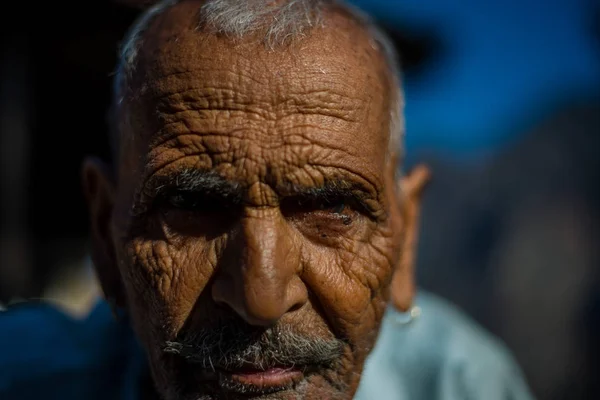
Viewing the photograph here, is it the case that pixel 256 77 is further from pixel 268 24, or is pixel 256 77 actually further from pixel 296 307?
pixel 296 307

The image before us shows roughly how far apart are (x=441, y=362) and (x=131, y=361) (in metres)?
1.47

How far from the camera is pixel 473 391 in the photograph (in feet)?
9.44

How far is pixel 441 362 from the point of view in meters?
3.01

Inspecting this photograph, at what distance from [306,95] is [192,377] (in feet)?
3.02

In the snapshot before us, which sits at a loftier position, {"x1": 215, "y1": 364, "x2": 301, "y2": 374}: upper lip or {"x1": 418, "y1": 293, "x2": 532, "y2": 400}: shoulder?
{"x1": 215, "y1": 364, "x2": 301, "y2": 374}: upper lip

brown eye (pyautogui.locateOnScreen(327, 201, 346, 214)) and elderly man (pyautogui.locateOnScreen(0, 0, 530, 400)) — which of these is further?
brown eye (pyautogui.locateOnScreen(327, 201, 346, 214))

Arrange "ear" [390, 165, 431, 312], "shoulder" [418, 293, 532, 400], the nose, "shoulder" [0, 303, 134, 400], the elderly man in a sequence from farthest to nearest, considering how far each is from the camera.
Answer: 1. "shoulder" [418, 293, 532, 400]
2. "shoulder" [0, 303, 134, 400]
3. "ear" [390, 165, 431, 312]
4. the elderly man
5. the nose

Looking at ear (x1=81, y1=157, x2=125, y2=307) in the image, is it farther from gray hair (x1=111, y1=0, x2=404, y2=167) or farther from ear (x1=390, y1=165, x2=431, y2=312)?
ear (x1=390, y1=165, x2=431, y2=312)

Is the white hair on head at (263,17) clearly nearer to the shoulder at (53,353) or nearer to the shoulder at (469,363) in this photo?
the shoulder at (53,353)

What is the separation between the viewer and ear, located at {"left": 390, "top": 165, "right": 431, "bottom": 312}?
7.85ft

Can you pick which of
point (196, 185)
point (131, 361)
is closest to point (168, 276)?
point (196, 185)

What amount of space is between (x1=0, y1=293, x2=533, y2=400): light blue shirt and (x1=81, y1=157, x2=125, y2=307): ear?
46cm

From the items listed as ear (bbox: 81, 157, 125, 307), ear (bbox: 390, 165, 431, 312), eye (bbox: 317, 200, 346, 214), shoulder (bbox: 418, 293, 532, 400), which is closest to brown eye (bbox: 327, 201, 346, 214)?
eye (bbox: 317, 200, 346, 214)

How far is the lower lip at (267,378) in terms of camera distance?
1770 millimetres
